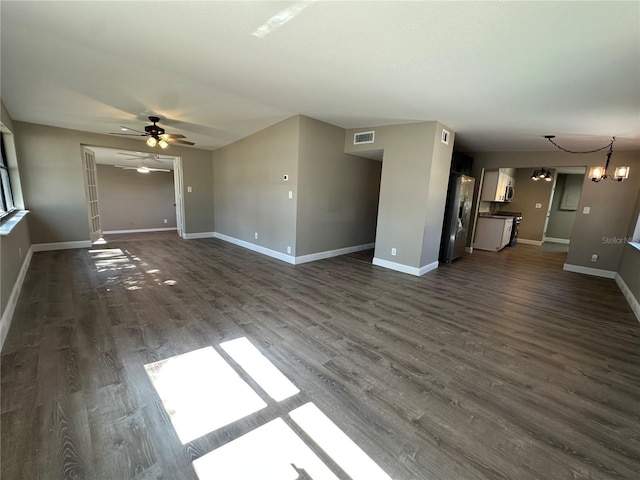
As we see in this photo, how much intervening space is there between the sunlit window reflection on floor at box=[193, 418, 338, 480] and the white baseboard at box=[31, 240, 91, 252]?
6398 millimetres

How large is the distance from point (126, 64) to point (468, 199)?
6120 mm

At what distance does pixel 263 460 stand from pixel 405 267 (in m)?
3.87

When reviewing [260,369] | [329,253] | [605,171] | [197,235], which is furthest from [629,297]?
[197,235]

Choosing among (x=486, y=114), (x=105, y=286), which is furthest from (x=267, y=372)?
(x=486, y=114)

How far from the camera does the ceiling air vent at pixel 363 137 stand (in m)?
4.87

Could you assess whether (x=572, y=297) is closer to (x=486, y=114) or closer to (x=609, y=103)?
(x=609, y=103)

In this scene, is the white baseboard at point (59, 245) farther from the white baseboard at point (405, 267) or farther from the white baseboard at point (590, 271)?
the white baseboard at point (590, 271)

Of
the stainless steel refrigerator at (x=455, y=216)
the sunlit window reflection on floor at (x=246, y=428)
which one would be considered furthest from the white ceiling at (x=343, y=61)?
the sunlit window reflection on floor at (x=246, y=428)

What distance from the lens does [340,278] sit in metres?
4.26

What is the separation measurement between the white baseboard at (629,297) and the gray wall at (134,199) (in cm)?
1179

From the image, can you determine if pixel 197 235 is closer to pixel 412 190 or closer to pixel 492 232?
pixel 412 190

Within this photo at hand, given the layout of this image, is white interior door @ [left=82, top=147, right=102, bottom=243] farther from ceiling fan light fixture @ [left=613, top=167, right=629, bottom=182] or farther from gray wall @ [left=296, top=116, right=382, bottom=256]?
ceiling fan light fixture @ [left=613, top=167, right=629, bottom=182]

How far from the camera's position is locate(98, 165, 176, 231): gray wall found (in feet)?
28.7

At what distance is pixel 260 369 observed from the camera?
206 cm
